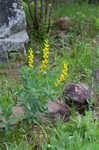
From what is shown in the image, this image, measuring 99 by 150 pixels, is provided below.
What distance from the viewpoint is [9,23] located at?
3.61m

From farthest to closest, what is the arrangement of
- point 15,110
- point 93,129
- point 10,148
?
1. point 15,110
2. point 93,129
3. point 10,148

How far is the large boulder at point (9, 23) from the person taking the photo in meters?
3.57

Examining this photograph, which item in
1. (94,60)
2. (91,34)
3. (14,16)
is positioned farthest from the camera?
(91,34)

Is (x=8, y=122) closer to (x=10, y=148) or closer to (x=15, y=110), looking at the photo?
(x=10, y=148)

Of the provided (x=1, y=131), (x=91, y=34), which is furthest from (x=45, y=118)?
(x=91, y=34)

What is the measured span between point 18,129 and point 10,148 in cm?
33

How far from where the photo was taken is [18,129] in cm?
206

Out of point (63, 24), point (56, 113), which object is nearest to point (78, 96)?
point (56, 113)

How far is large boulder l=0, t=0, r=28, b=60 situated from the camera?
3570 mm

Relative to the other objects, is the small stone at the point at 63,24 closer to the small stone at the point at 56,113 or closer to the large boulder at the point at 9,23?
the large boulder at the point at 9,23

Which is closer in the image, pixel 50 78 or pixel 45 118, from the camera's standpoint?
pixel 50 78

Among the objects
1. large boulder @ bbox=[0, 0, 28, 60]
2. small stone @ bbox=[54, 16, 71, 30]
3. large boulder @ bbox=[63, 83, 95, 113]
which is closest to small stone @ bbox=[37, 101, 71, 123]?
large boulder @ bbox=[63, 83, 95, 113]

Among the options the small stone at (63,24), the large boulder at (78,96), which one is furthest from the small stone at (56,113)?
the small stone at (63,24)

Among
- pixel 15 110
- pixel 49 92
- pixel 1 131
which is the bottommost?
pixel 1 131
